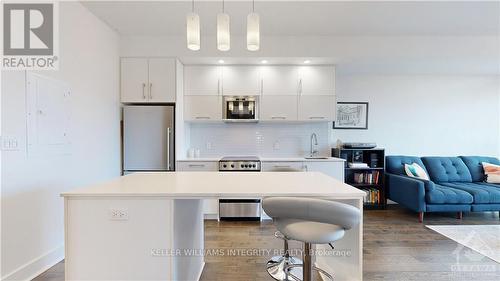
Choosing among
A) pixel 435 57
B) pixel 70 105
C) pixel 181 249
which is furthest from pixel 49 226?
pixel 435 57

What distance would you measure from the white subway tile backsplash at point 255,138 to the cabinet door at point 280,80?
65cm

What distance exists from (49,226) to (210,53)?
2.72m

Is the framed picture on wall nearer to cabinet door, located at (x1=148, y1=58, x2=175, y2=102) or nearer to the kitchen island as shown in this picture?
cabinet door, located at (x1=148, y1=58, x2=175, y2=102)

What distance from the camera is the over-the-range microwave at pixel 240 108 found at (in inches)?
149

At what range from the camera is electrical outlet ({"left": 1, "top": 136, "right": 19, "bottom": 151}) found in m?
1.89

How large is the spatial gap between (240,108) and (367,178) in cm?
242

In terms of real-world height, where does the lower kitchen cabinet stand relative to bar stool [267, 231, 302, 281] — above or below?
above

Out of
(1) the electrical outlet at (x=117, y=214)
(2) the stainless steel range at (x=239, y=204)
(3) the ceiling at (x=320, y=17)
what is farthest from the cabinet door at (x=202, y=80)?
(1) the electrical outlet at (x=117, y=214)

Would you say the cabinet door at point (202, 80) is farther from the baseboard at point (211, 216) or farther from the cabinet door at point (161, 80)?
the baseboard at point (211, 216)

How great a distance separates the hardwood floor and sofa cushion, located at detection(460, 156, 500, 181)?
0.76m

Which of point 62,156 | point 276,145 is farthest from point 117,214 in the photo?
point 276,145

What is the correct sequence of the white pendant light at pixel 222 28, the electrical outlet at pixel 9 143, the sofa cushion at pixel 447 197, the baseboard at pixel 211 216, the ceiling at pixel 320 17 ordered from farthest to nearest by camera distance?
the baseboard at pixel 211 216 < the sofa cushion at pixel 447 197 < the ceiling at pixel 320 17 < the electrical outlet at pixel 9 143 < the white pendant light at pixel 222 28

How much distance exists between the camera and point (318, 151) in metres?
4.29

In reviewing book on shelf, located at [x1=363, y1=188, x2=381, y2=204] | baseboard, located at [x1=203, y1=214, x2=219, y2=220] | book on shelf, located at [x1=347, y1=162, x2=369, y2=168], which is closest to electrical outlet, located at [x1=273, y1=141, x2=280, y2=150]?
book on shelf, located at [x1=347, y1=162, x2=369, y2=168]
